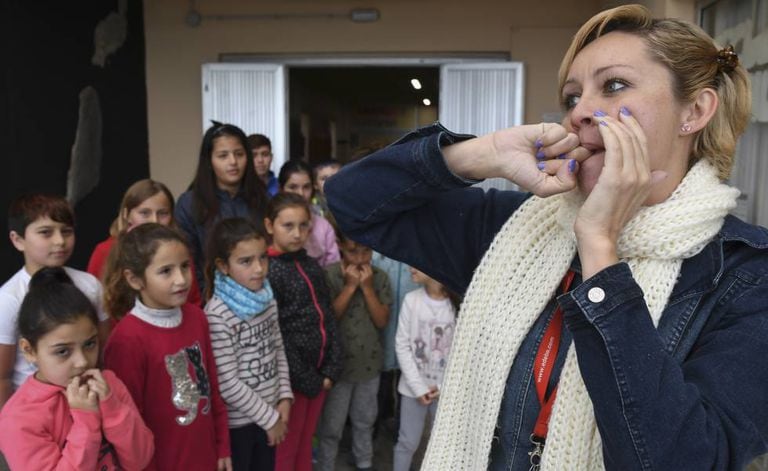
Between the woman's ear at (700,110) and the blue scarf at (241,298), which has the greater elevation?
the woman's ear at (700,110)

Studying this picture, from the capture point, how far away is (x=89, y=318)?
5.98 feet

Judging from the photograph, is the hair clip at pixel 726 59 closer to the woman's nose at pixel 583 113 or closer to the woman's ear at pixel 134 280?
the woman's nose at pixel 583 113

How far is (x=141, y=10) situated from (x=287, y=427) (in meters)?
4.59

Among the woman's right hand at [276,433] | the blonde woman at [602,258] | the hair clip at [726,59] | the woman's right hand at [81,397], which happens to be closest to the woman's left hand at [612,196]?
the blonde woman at [602,258]

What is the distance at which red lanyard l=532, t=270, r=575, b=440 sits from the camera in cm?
104

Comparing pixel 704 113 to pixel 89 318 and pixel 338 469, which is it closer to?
pixel 89 318

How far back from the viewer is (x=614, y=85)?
0.99 meters

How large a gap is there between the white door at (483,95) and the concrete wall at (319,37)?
Answer: 24 centimetres

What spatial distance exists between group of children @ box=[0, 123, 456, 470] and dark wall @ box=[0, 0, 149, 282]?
62.0 inches

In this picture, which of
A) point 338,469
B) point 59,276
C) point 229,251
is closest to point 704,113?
point 229,251

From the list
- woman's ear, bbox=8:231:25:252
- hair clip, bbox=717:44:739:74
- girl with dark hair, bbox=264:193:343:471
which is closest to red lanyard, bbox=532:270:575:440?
hair clip, bbox=717:44:739:74

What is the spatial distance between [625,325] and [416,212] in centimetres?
53

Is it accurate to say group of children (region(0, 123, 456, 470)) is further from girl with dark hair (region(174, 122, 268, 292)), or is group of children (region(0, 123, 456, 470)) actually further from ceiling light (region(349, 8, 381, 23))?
ceiling light (region(349, 8, 381, 23))

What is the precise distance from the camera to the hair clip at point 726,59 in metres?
1.01
